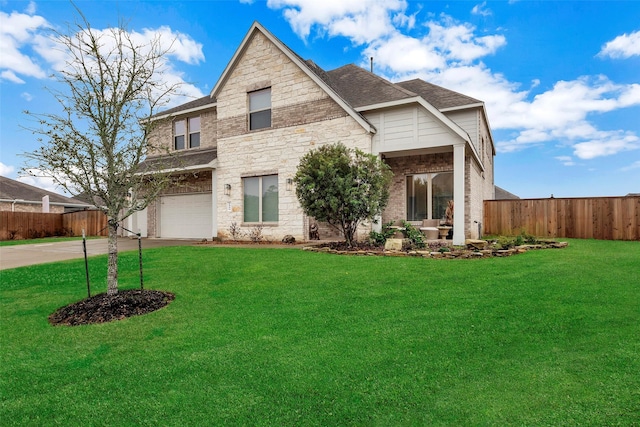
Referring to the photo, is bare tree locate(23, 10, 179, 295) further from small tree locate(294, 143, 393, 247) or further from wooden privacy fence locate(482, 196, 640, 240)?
wooden privacy fence locate(482, 196, 640, 240)

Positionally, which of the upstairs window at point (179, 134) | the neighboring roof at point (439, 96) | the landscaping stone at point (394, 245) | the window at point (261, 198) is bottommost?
the landscaping stone at point (394, 245)

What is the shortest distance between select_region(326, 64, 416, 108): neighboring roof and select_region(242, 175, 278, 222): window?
4636 mm

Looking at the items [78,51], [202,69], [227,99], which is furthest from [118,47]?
[202,69]

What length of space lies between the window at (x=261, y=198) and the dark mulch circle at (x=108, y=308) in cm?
→ 826

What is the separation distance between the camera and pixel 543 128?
54.0ft

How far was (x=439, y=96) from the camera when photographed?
52.4 ft

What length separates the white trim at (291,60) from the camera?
1175 cm

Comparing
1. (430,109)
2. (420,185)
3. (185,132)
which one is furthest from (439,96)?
(185,132)

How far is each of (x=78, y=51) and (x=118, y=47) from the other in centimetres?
56

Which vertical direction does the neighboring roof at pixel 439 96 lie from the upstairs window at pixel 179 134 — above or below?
above

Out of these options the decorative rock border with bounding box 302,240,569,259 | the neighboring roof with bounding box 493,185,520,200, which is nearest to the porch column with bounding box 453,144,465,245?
the decorative rock border with bounding box 302,240,569,259

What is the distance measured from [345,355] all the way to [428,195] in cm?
1121

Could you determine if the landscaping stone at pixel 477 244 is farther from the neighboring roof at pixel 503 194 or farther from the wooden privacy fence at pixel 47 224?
the neighboring roof at pixel 503 194

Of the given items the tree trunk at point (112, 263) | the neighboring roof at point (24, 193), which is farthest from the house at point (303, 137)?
the neighboring roof at point (24, 193)
